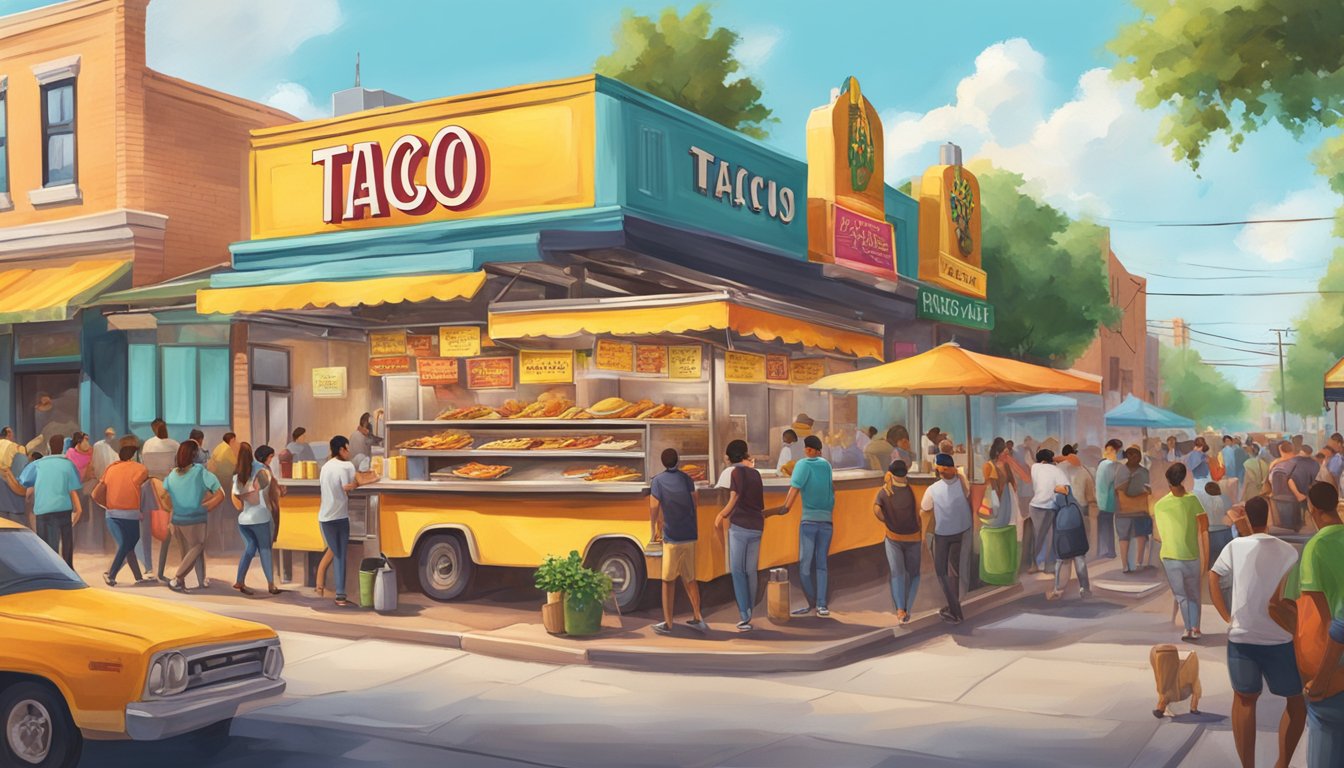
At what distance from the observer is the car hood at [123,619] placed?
7.22 metres

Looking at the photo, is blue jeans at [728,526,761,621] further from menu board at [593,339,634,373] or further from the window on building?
the window on building

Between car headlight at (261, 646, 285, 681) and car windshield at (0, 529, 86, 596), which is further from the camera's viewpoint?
car headlight at (261, 646, 285, 681)

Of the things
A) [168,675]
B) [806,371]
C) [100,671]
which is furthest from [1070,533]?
[100,671]

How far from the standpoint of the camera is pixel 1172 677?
29.5ft

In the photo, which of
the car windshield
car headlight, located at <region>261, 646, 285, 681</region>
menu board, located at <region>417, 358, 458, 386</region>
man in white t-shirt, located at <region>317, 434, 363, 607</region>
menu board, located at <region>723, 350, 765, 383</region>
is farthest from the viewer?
menu board, located at <region>417, 358, 458, 386</region>

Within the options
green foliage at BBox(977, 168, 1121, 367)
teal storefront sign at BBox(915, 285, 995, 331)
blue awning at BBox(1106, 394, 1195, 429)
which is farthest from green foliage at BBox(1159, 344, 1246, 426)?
teal storefront sign at BBox(915, 285, 995, 331)

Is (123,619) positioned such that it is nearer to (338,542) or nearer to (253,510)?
(338,542)

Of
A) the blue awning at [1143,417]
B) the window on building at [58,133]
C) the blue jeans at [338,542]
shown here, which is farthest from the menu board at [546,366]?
the blue awning at [1143,417]

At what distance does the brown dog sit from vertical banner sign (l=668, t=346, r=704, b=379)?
746 centimetres

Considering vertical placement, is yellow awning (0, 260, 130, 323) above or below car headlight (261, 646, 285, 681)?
above

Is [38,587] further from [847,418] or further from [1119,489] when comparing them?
[847,418]

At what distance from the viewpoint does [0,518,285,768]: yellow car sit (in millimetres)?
7051

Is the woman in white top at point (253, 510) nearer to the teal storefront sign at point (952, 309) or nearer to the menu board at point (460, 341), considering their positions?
the menu board at point (460, 341)

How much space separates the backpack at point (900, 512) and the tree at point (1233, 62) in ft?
18.5
